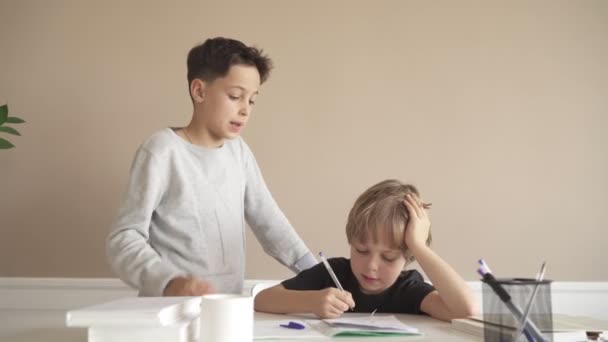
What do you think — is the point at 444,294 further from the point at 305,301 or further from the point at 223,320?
the point at 223,320

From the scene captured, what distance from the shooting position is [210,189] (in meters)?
1.75

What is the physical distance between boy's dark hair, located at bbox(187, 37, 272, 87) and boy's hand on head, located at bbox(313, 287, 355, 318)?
772mm

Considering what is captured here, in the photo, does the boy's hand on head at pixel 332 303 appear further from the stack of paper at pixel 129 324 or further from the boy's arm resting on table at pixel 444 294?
the stack of paper at pixel 129 324

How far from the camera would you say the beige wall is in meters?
2.36

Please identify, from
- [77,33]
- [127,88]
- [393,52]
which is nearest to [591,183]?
[393,52]

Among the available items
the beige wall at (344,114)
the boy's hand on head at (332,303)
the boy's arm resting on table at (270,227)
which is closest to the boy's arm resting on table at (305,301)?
the boy's hand on head at (332,303)

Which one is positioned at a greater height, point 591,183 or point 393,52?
point 393,52

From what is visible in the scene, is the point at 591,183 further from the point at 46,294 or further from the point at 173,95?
the point at 46,294

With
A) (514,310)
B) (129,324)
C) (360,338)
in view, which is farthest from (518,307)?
(129,324)

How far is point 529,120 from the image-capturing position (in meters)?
2.39

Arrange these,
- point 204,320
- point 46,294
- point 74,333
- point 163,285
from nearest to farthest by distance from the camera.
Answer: point 204,320 < point 74,333 < point 163,285 < point 46,294

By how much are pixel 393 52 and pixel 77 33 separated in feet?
4.12

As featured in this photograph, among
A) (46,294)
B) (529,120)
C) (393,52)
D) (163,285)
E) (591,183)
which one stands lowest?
(46,294)

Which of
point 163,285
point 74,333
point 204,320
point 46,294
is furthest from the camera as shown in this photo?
point 46,294
